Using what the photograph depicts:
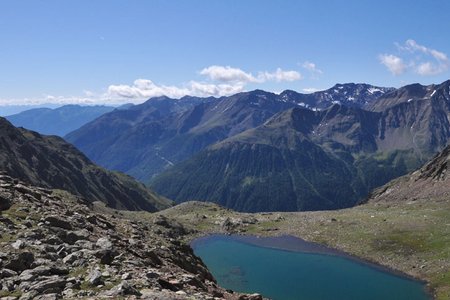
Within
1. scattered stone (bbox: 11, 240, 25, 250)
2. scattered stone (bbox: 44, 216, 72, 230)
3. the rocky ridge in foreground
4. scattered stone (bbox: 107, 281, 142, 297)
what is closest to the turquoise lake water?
the rocky ridge in foreground

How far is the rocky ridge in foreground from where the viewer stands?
2494 centimetres

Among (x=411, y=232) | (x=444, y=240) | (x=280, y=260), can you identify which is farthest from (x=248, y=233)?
(x=444, y=240)

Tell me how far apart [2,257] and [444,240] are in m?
87.7

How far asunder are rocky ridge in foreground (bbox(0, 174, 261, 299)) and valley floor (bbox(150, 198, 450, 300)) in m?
53.2

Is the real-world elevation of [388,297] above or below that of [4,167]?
below

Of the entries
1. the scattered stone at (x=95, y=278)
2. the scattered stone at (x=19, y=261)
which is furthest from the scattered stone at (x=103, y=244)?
the scattered stone at (x=95, y=278)

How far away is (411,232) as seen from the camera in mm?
102688

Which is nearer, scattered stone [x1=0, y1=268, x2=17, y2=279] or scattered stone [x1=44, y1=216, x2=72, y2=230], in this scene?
scattered stone [x1=0, y1=268, x2=17, y2=279]

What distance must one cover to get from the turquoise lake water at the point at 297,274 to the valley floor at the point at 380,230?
13.6 ft

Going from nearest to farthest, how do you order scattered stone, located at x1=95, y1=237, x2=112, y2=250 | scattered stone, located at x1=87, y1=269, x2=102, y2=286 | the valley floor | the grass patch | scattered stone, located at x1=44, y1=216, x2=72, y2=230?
1. scattered stone, located at x1=87, y1=269, x2=102, y2=286
2. scattered stone, located at x1=95, y1=237, x2=112, y2=250
3. scattered stone, located at x1=44, y1=216, x2=72, y2=230
4. the valley floor
5. the grass patch

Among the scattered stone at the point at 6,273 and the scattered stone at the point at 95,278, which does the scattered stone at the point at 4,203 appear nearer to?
the scattered stone at the point at 6,273

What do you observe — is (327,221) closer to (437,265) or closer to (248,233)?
(248,233)

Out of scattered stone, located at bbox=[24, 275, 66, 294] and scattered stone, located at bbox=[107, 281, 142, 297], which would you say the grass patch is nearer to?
scattered stone, located at bbox=[107, 281, 142, 297]

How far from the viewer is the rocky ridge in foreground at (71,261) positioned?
24.9m
